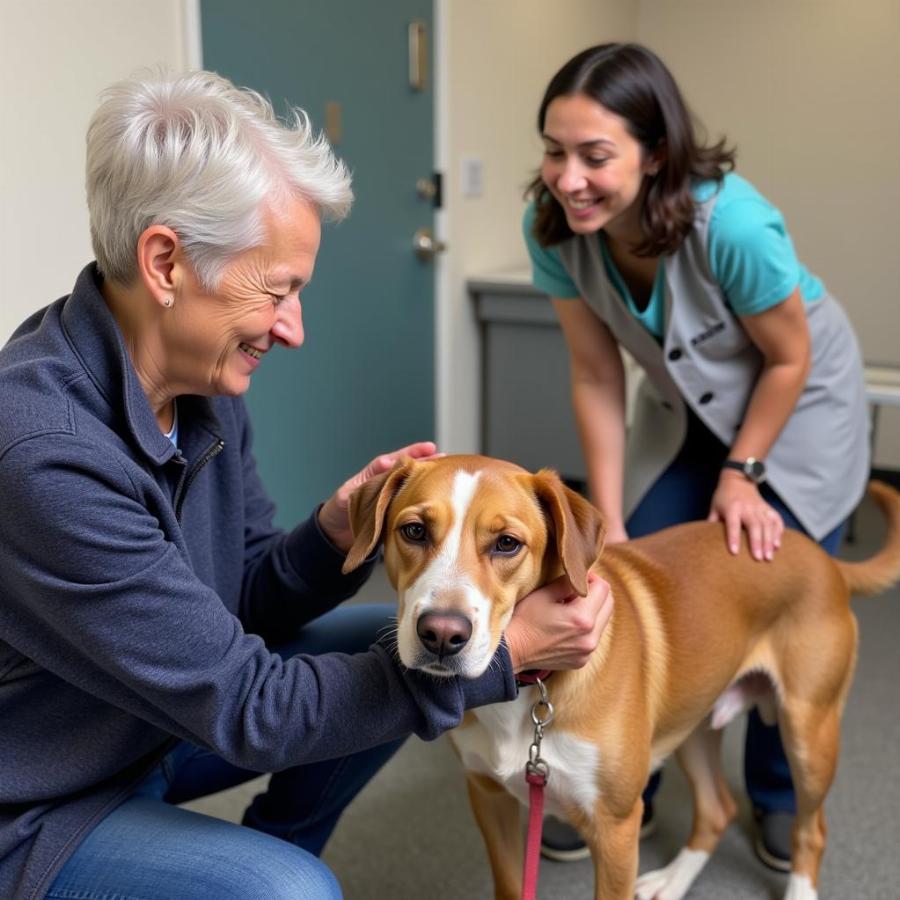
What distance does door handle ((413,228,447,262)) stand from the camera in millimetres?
3623

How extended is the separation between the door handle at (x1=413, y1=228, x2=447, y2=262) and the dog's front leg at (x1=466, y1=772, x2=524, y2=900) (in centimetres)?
230

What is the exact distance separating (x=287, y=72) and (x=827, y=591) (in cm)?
204

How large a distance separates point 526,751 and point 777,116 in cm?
398

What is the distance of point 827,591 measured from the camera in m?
1.80

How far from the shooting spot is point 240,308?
49.7 inches

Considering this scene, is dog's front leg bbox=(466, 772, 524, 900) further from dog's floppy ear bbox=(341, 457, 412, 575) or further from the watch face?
the watch face

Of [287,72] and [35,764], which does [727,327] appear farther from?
[287,72]


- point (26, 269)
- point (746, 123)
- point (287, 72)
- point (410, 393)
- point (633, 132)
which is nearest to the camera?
point (633, 132)

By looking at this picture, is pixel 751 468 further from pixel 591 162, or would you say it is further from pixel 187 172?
pixel 187 172

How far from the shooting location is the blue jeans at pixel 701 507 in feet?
6.95

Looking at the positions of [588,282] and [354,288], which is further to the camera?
[354,288]

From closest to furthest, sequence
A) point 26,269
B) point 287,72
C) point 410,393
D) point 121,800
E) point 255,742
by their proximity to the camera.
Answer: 1. point 255,742
2. point 121,800
3. point 26,269
4. point 287,72
5. point 410,393

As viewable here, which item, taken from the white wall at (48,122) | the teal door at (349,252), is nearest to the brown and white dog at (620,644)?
the white wall at (48,122)

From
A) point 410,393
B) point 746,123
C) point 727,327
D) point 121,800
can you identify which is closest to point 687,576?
point 727,327
